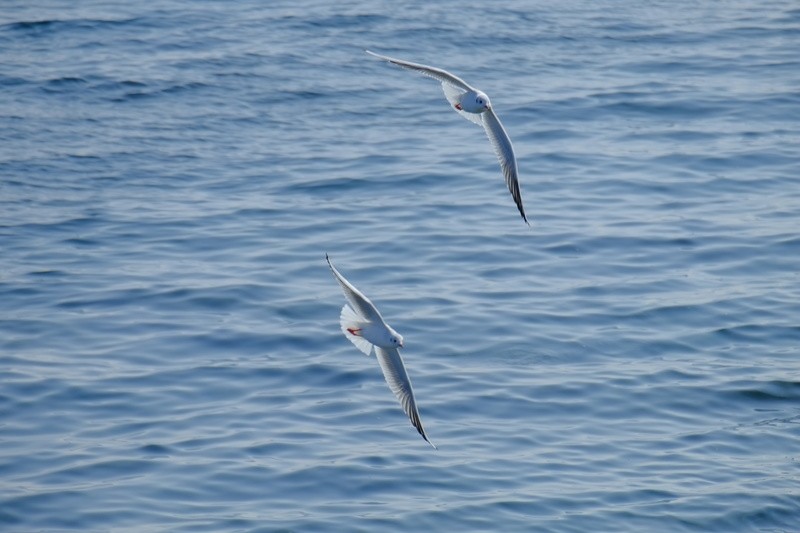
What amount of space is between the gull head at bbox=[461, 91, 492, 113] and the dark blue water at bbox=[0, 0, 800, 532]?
8.36 feet

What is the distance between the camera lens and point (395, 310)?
1316 centimetres

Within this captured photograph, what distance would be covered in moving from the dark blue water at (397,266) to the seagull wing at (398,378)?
858 millimetres

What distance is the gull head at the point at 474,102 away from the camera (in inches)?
400

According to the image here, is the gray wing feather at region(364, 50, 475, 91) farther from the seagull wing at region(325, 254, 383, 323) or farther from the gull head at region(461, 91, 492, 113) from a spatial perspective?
the seagull wing at region(325, 254, 383, 323)

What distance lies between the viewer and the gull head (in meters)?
10.1

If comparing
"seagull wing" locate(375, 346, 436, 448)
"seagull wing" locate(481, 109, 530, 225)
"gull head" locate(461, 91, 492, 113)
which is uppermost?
"gull head" locate(461, 91, 492, 113)

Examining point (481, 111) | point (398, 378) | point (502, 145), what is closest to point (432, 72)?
point (481, 111)

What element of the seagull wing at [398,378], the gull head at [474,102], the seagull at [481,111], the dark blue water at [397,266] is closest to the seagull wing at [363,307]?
the seagull wing at [398,378]

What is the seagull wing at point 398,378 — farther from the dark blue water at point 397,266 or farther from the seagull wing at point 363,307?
the dark blue water at point 397,266

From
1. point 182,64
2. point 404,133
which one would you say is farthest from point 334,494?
point 182,64

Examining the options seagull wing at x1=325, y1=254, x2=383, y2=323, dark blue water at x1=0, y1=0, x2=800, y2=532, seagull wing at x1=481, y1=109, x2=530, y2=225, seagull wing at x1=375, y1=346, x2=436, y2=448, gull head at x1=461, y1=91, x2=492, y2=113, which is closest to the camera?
seagull wing at x1=325, y1=254, x2=383, y2=323

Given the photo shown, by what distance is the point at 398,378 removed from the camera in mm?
9773

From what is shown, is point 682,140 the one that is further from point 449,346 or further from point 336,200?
point 449,346

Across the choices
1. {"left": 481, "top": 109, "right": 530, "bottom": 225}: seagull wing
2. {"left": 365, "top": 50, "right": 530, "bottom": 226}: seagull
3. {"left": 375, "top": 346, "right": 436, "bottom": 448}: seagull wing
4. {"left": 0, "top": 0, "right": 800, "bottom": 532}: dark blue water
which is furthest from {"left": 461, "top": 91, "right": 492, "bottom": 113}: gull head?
{"left": 0, "top": 0, "right": 800, "bottom": 532}: dark blue water
